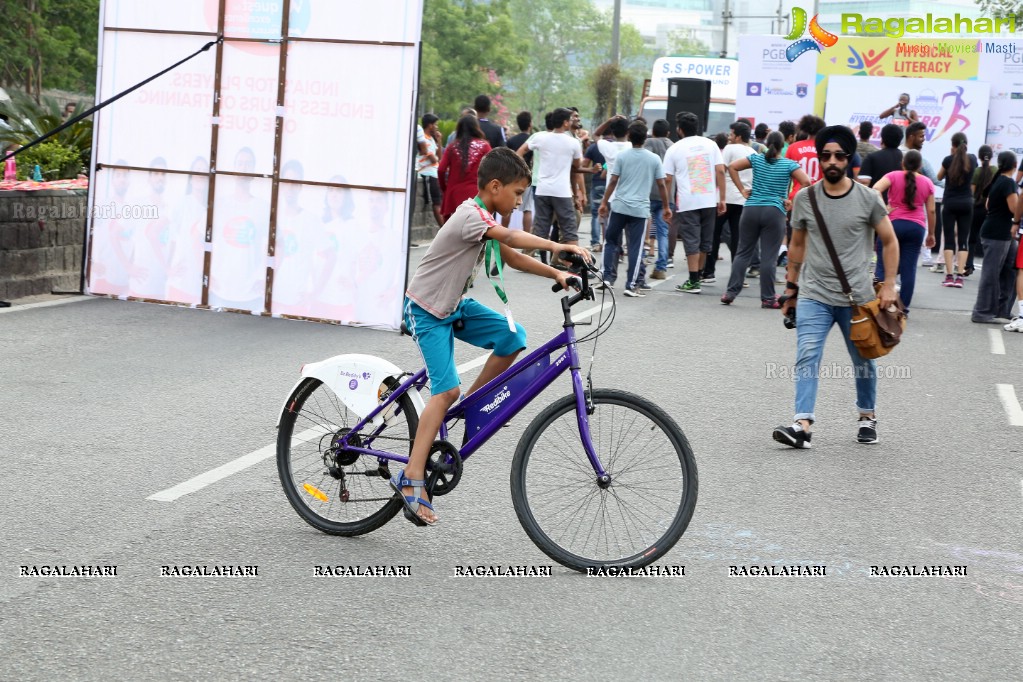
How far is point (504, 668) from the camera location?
4008 mm

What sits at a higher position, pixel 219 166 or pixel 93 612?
pixel 219 166

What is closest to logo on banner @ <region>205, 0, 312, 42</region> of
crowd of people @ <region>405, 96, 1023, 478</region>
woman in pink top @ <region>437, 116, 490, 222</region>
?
crowd of people @ <region>405, 96, 1023, 478</region>

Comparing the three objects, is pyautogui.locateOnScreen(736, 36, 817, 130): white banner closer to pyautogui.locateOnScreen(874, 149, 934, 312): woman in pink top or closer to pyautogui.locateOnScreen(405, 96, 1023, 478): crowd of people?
pyautogui.locateOnScreen(405, 96, 1023, 478): crowd of people

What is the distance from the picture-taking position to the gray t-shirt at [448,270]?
5.05 m

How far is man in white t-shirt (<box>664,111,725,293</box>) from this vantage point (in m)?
14.9

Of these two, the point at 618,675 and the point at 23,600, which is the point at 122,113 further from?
the point at 618,675

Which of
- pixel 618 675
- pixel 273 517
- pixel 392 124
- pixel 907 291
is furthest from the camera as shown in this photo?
pixel 907 291

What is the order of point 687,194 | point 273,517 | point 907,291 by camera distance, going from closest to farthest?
point 273,517 < point 907,291 < point 687,194

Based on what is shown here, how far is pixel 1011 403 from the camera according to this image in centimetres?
910

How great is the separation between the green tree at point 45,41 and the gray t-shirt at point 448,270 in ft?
77.3

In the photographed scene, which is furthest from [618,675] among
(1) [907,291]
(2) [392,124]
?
(1) [907,291]

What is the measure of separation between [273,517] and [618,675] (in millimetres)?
2055

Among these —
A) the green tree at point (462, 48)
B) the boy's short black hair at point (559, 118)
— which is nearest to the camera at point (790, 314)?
the boy's short black hair at point (559, 118)

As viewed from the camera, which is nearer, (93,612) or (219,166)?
(93,612)
